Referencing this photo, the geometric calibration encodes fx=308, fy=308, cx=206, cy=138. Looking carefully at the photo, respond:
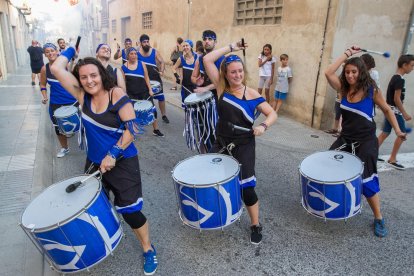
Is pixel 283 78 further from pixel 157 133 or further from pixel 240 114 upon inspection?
pixel 240 114

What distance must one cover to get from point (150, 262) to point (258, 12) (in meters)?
7.72

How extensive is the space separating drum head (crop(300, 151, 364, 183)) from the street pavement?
2.42ft

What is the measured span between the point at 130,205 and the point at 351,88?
2342 mm

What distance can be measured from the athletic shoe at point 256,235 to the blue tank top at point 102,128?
4.65 ft

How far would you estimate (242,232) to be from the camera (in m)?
3.17

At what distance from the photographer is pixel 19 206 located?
136 inches

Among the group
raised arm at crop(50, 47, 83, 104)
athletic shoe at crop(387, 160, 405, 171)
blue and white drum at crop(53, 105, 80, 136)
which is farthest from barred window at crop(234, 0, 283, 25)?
raised arm at crop(50, 47, 83, 104)

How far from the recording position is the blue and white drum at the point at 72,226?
2.01 meters

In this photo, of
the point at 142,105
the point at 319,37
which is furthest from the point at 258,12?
the point at 142,105

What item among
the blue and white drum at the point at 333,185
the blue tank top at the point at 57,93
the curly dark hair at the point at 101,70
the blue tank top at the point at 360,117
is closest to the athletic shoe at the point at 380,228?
the blue and white drum at the point at 333,185

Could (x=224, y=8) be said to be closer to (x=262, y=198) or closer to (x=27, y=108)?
(x=27, y=108)

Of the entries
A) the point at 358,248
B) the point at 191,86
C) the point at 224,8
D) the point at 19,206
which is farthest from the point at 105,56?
the point at 224,8

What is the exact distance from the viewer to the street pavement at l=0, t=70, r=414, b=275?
2.68 metres

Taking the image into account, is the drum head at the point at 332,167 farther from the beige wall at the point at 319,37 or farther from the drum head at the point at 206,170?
the beige wall at the point at 319,37
